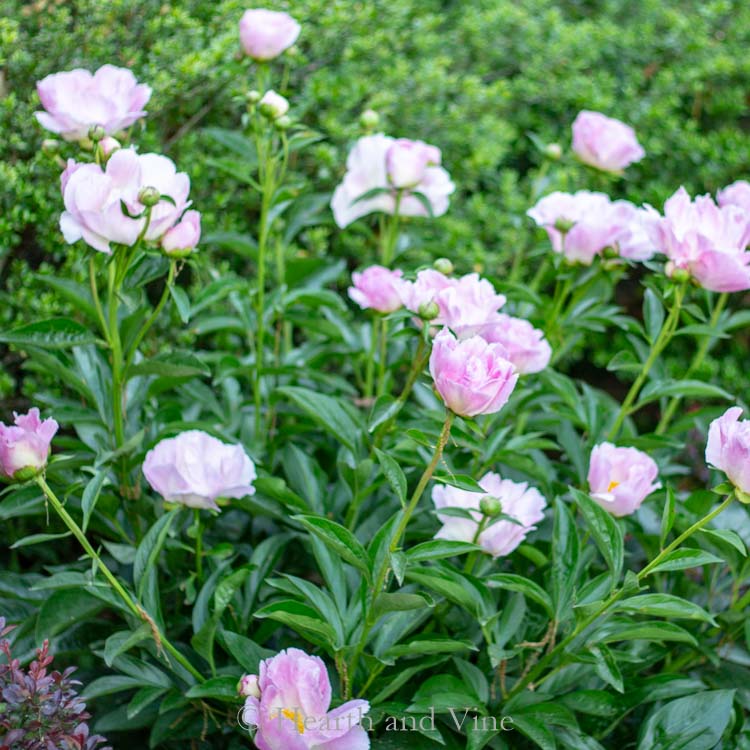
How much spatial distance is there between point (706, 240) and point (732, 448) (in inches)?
14.0

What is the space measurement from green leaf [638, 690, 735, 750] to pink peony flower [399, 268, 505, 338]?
595mm

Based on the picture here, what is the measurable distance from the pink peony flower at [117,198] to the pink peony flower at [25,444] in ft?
0.76

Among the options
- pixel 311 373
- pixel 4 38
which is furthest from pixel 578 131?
pixel 4 38

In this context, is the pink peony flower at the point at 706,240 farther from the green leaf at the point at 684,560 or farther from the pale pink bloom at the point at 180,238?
the pale pink bloom at the point at 180,238

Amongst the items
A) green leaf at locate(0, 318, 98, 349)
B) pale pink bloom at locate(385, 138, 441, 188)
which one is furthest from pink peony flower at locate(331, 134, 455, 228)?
green leaf at locate(0, 318, 98, 349)

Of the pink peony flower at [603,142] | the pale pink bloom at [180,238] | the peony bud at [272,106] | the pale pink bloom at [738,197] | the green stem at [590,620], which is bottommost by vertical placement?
the green stem at [590,620]

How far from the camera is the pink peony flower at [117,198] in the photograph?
1.15 metres

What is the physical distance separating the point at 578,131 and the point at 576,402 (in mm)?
504

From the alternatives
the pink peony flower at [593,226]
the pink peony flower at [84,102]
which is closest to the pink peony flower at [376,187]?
the pink peony flower at [593,226]

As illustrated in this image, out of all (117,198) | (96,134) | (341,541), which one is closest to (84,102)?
(96,134)

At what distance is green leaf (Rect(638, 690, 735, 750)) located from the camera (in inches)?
50.0

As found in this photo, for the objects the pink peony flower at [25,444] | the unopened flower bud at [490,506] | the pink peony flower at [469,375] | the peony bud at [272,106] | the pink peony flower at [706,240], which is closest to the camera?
the pink peony flower at [469,375]

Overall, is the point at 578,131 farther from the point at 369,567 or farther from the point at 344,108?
the point at 369,567

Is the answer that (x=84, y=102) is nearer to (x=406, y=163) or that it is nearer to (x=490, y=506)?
(x=406, y=163)
